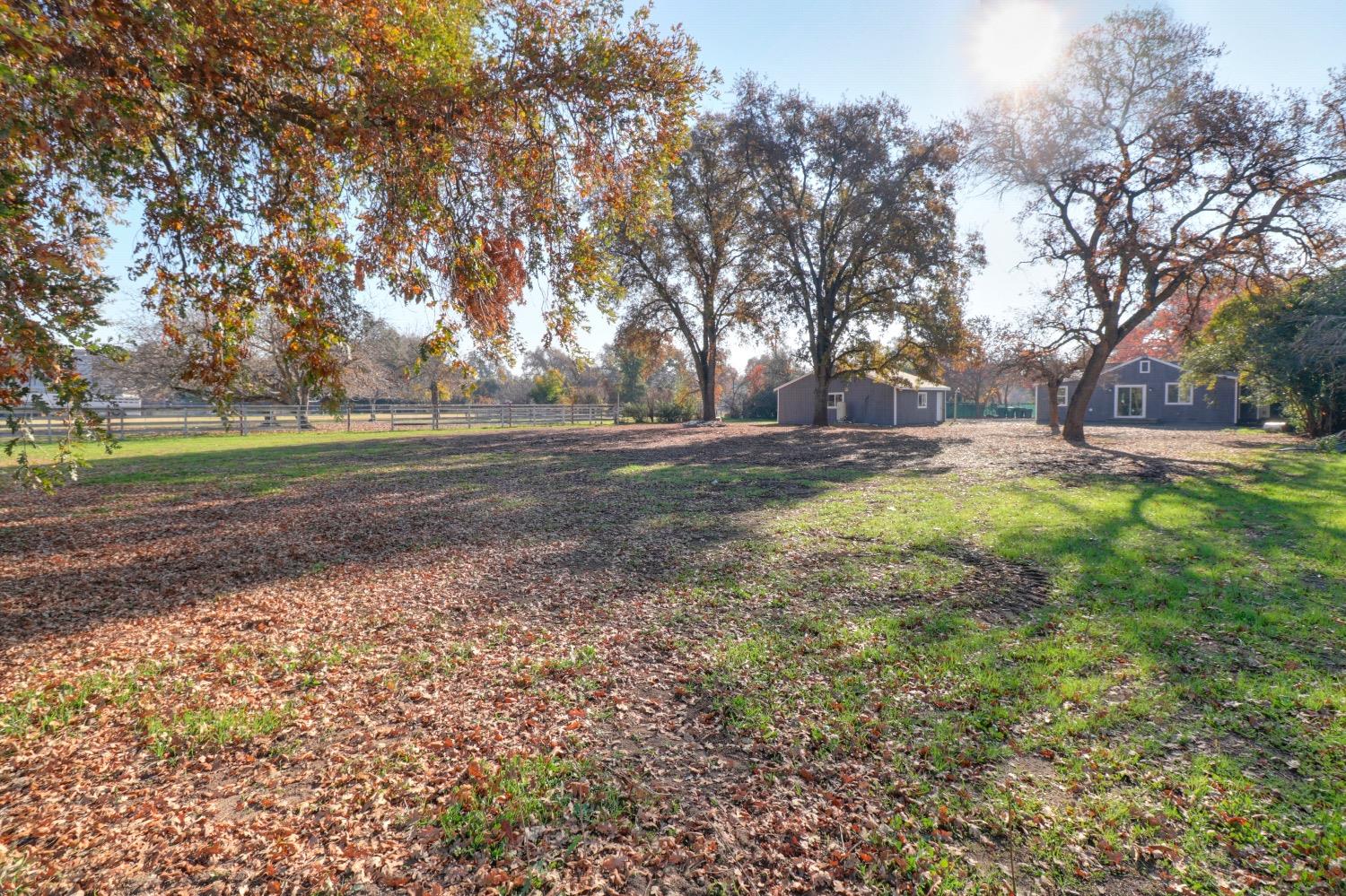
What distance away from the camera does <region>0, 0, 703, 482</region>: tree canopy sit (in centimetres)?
447

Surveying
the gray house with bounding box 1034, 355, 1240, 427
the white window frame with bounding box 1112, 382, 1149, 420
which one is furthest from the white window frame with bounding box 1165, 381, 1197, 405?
the white window frame with bounding box 1112, 382, 1149, 420

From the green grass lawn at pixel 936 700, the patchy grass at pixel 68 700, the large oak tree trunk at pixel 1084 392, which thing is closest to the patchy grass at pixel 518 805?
the green grass lawn at pixel 936 700

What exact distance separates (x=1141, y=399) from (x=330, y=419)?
49531mm

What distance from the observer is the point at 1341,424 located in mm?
20797

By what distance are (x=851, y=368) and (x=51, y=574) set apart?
28756mm

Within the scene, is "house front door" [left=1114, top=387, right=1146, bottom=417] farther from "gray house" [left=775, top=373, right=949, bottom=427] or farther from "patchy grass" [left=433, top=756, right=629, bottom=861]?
"patchy grass" [left=433, top=756, right=629, bottom=861]

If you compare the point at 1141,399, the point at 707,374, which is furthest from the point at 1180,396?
the point at 707,374

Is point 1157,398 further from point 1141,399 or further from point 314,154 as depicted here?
point 314,154

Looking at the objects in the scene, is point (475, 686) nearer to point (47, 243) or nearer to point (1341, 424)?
point (47, 243)

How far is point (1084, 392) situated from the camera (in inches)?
846

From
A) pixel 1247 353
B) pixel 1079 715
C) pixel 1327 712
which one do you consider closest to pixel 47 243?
pixel 1079 715

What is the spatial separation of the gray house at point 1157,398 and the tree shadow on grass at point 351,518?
91.9 ft

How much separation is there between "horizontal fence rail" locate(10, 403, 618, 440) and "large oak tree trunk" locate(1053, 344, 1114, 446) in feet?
84.0

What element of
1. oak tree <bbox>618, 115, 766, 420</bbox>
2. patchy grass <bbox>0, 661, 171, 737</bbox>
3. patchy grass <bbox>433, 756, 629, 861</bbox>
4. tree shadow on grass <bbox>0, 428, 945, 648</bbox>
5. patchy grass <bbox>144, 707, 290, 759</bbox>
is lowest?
patchy grass <bbox>433, 756, 629, 861</bbox>
